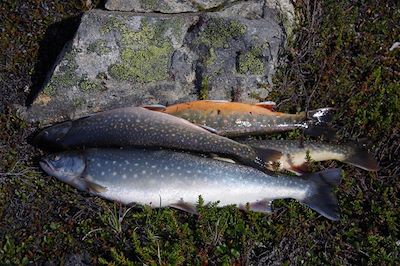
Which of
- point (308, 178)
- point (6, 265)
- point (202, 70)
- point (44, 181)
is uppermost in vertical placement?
point (202, 70)

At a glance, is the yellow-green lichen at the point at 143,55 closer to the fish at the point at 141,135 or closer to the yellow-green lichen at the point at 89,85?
the yellow-green lichen at the point at 89,85

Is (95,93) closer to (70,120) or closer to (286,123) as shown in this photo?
(70,120)

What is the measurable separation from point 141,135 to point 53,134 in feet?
3.32

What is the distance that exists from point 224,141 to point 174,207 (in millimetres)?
878

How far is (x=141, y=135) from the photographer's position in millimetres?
6199

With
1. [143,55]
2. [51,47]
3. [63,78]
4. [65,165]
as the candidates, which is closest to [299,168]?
[143,55]

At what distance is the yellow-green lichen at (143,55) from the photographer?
269 inches

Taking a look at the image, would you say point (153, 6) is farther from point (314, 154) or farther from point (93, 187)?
point (314, 154)

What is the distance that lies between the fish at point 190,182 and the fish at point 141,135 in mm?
109

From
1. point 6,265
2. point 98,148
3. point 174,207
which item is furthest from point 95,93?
point 6,265

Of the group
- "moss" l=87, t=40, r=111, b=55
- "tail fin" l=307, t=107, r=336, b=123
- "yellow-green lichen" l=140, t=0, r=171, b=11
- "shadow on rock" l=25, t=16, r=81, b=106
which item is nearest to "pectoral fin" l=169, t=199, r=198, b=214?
"tail fin" l=307, t=107, r=336, b=123

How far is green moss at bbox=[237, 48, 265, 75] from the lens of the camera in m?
6.90

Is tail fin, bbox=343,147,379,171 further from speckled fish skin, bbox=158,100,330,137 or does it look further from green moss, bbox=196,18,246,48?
green moss, bbox=196,18,246,48

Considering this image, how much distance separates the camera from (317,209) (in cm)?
607
